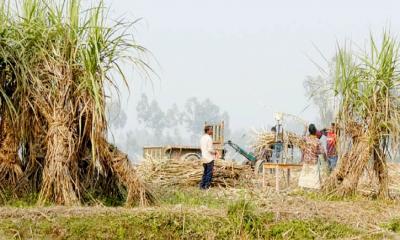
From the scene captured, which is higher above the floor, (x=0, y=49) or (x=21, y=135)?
(x=0, y=49)

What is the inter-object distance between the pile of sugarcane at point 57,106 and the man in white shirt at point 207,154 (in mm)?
4672

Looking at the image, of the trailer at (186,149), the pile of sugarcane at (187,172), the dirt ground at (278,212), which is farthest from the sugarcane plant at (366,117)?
→ the trailer at (186,149)

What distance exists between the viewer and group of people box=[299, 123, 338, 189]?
43.5 feet

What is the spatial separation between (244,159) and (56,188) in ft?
45.8

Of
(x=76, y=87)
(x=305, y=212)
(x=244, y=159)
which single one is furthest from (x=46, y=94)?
(x=244, y=159)

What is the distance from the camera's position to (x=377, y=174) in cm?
1148

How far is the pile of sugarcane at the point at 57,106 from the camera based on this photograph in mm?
8758

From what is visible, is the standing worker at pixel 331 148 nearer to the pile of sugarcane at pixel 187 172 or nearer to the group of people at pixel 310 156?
the group of people at pixel 310 156

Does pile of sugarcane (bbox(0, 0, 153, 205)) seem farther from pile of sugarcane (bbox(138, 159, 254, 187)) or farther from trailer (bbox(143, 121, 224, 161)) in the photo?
trailer (bbox(143, 121, 224, 161))

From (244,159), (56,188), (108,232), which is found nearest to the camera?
(108,232)

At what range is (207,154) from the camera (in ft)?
45.5

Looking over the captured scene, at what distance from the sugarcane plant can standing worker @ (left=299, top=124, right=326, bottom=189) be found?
4.56ft

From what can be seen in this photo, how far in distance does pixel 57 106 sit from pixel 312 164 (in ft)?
21.6

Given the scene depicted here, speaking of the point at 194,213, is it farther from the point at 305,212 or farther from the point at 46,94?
the point at 46,94
